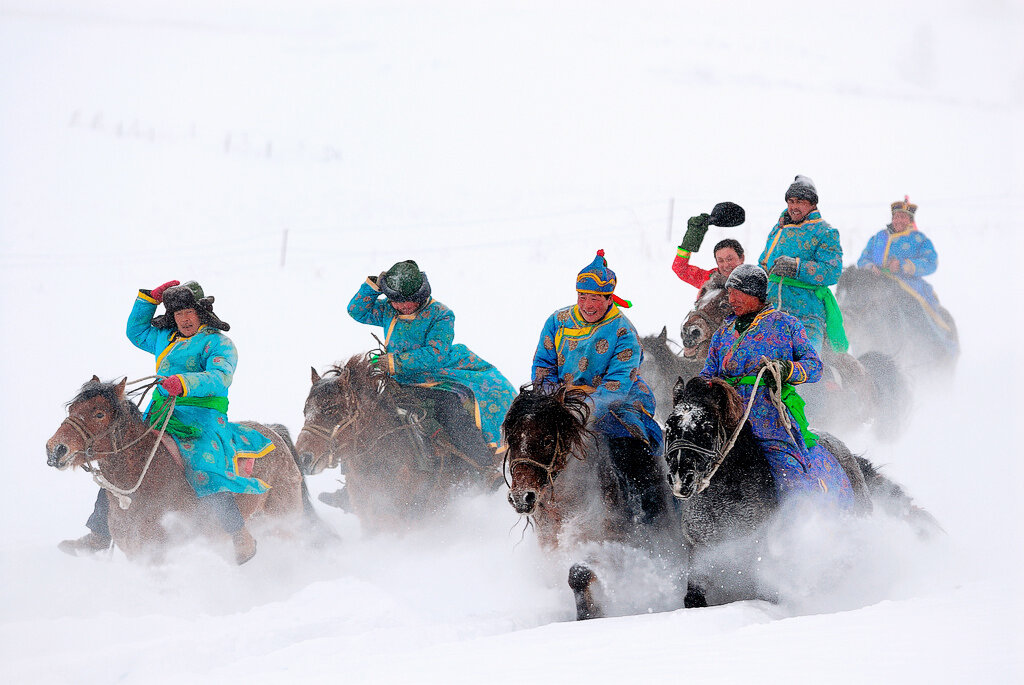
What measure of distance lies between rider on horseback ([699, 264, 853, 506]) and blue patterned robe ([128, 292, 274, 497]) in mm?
3299

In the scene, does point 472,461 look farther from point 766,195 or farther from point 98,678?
point 766,195

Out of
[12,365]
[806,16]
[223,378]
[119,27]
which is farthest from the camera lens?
[806,16]

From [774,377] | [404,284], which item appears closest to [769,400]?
[774,377]

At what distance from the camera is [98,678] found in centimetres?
395

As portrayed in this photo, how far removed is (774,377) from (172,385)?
3.76m

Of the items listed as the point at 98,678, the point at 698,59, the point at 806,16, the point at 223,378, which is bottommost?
the point at 98,678

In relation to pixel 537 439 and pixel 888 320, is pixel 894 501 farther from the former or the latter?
pixel 888 320

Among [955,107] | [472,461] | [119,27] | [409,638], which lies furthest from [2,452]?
[955,107]

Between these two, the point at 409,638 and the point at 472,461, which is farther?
the point at 472,461

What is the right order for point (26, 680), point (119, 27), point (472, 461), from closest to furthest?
point (26, 680), point (472, 461), point (119, 27)

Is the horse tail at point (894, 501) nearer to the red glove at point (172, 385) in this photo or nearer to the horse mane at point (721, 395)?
the horse mane at point (721, 395)

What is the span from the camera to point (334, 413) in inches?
267

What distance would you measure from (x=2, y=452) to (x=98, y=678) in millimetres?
6939

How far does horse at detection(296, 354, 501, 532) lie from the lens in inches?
267
